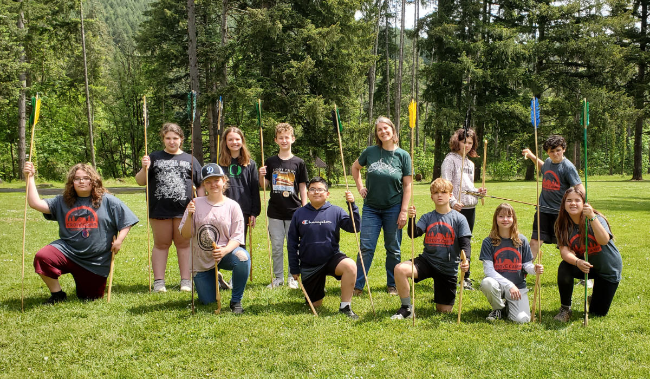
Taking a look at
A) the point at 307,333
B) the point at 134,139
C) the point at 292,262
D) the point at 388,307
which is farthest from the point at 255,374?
the point at 134,139

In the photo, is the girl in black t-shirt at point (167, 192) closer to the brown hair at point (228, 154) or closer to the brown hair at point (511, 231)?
the brown hair at point (228, 154)

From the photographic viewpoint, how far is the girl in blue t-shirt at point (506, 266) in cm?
451

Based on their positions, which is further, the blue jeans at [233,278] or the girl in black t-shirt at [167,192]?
the girl in black t-shirt at [167,192]

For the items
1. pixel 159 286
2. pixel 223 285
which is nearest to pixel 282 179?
pixel 223 285

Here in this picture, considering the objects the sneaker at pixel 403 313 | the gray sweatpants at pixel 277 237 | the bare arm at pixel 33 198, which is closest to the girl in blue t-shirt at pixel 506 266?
the sneaker at pixel 403 313

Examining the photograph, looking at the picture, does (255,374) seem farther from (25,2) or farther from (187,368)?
(25,2)

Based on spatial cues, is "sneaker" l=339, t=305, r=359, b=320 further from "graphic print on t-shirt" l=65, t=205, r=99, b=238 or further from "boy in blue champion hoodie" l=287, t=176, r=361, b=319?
"graphic print on t-shirt" l=65, t=205, r=99, b=238

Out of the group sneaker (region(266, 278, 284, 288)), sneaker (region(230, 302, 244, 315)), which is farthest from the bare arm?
sneaker (region(266, 278, 284, 288))

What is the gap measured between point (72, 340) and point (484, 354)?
3.67 metres

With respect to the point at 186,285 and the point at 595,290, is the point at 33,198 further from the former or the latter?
the point at 595,290

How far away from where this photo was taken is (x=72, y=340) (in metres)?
4.04

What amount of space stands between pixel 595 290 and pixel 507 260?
0.94 meters

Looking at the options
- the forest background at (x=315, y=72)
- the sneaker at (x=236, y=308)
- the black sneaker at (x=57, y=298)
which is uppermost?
the forest background at (x=315, y=72)

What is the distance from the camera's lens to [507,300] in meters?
4.55
